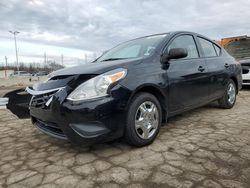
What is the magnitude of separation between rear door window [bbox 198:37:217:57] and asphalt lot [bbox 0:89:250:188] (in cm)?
137

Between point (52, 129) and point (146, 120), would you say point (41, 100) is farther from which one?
point (146, 120)

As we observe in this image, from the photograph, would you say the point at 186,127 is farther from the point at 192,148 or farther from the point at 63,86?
the point at 63,86

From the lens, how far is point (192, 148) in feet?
9.81

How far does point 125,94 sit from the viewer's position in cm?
279

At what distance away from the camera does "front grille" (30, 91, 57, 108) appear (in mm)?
2865

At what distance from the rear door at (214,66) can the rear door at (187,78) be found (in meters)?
0.20

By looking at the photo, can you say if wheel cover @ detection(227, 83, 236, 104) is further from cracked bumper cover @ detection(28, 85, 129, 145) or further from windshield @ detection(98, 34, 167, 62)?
cracked bumper cover @ detection(28, 85, 129, 145)

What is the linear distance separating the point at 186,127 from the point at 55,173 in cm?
219

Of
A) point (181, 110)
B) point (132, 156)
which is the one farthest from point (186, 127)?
point (132, 156)

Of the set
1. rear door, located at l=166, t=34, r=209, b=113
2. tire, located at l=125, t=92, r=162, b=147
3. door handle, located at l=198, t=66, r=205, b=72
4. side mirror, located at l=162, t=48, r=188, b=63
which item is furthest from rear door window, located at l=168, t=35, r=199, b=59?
tire, located at l=125, t=92, r=162, b=147

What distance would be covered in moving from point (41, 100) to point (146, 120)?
1294mm

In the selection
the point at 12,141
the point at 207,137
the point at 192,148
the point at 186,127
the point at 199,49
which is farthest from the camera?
the point at 199,49

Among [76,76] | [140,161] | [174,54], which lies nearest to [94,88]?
[76,76]

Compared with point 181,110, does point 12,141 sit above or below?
below
